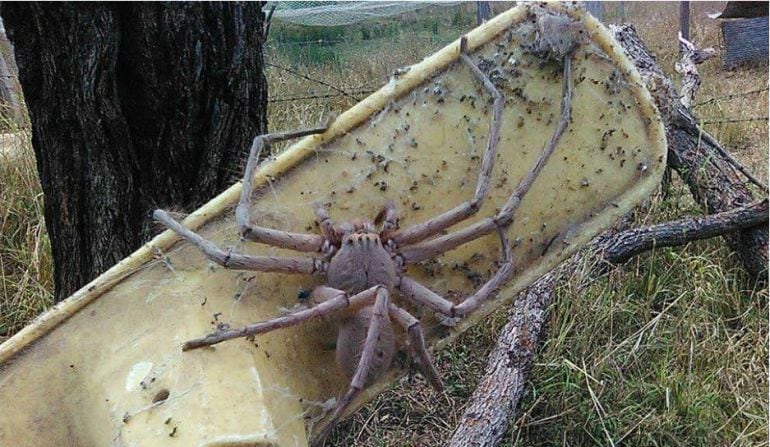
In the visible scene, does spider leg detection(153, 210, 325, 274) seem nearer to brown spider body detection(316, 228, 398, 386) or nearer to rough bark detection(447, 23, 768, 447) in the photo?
brown spider body detection(316, 228, 398, 386)

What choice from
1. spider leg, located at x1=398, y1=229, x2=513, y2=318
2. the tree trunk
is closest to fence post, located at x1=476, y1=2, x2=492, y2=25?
the tree trunk

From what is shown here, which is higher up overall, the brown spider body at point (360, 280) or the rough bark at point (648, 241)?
the brown spider body at point (360, 280)

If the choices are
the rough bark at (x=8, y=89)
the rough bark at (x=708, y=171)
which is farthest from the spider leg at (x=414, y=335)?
the rough bark at (x=8, y=89)

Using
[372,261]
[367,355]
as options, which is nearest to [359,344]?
[367,355]

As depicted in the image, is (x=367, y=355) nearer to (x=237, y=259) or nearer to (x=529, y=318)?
(x=237, y=259)

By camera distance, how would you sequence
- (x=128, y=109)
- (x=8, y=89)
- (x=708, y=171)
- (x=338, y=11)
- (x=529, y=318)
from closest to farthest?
(x=128, y=109)
(x=529, y=318)
(x=708, y=171)
(x=8, y=89)
(x=338, y=11)

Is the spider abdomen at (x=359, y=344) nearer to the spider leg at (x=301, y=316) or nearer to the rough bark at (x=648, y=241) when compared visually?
the spider leg at (x=301, y=316)

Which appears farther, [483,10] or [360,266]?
[483,10]

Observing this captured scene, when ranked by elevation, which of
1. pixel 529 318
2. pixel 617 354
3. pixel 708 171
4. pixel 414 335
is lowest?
pixel 617 354
